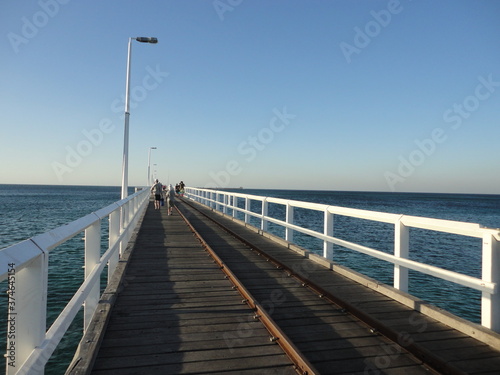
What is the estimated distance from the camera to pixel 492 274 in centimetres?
384

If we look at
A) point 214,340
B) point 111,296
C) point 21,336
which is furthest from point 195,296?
point 21,336

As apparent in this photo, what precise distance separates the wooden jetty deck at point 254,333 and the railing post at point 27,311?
0.72 m

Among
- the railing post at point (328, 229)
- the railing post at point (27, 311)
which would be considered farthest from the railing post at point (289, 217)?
the railing post at point (27, 311)

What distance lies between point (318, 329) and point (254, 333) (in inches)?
30.7

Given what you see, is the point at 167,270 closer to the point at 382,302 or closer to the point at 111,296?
the point at 111,296

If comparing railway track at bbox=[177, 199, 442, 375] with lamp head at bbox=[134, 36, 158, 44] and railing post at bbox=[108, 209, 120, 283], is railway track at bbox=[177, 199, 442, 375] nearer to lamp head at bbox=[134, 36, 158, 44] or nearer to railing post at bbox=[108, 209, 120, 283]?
railing post at bbox=[108, 209, 120, 283]

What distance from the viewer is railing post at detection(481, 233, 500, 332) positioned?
3.83m

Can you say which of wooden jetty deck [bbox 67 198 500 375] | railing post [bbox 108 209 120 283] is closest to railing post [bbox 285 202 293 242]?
wooden jetty deck [bbox 67 198 500 375]

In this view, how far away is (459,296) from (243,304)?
9288 millimetres

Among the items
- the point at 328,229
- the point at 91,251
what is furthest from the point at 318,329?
the point at 328,229

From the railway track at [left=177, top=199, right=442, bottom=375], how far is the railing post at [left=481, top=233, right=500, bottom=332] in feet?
3.47

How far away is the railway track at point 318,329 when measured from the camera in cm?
334

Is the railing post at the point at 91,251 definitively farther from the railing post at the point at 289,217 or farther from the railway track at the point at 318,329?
the railing post at the point at 289,217

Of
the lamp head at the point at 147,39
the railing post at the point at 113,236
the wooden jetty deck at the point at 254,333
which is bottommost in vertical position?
the wooden jetty deck at the point at 254,333
